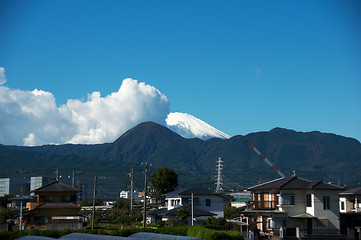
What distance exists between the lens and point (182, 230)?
46938mm

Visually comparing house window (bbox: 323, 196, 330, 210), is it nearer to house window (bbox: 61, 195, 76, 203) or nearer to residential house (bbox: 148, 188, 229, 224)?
residential house (bbox: 148, 188, 229, 224)

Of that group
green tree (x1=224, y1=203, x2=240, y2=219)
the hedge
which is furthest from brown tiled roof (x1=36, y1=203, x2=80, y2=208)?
green tree (x1=224, y1=203, x2=240, y2=219)

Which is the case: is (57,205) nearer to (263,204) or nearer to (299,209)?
(263,204)

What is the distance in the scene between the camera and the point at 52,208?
62.4 m

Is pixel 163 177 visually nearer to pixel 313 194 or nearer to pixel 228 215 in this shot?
pixel 228 215

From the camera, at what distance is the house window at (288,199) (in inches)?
2158

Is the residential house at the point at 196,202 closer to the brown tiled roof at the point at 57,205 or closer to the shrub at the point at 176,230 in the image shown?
the brown tiled roof at the point at 57,205

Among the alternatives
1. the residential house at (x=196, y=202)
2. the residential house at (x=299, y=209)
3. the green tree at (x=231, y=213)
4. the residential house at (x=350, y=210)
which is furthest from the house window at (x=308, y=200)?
the green tree at (x=231, y=213)

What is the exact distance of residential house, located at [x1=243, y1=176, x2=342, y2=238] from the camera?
175ft

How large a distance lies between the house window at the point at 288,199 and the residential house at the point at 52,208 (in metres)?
26.1

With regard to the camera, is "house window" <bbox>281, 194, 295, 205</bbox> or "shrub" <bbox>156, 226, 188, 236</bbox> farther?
"house window" <bbox>281, 194, 295, 205</bbox>

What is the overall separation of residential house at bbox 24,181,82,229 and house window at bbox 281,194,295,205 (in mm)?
26137

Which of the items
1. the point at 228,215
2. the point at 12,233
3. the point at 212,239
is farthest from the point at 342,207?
the point at 12,233

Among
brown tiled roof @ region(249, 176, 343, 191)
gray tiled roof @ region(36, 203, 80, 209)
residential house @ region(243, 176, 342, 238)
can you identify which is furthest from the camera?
gray tiled roof @ region(36, 203, 80, 209)
